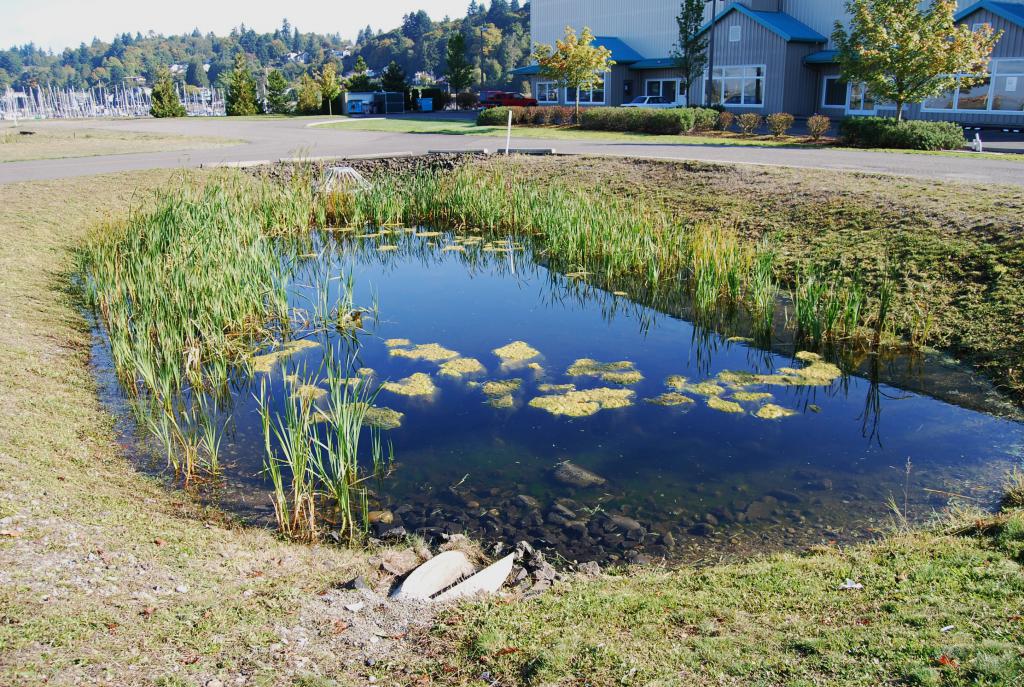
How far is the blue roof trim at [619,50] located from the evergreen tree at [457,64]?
10.2m

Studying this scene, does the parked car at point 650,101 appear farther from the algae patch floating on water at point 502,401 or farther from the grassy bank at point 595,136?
the algae patch floating on water at point 502,401

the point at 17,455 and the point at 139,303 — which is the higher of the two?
the point at 139,303

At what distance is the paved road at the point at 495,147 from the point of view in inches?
599

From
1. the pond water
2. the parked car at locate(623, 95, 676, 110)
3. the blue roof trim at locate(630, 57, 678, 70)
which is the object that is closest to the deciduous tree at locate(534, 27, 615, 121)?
the blue roof trim at locate(630, 57, 678, 70)

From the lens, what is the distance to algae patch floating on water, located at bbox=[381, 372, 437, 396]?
309 inches

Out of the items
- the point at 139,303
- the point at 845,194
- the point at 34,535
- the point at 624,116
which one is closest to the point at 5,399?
the point at 139,303

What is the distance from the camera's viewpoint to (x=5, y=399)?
21.1ft

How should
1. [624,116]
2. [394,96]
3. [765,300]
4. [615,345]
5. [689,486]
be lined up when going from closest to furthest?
[689,486] → [615,345] → [765,300] → [624,116] → [394,96]

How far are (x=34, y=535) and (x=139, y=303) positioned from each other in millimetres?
4178

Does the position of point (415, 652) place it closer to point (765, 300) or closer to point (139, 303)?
point (139, 303)

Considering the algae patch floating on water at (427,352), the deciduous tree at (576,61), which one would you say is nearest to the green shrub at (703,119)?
the deciduous tree at (576,61)

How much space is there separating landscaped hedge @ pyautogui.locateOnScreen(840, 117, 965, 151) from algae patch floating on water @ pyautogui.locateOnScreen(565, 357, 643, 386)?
1474cm

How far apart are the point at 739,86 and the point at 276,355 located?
31215mm

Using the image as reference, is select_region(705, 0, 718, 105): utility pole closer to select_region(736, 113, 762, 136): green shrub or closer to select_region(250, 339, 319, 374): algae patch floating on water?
select_region(736, 113, 762, 136): green shrub
